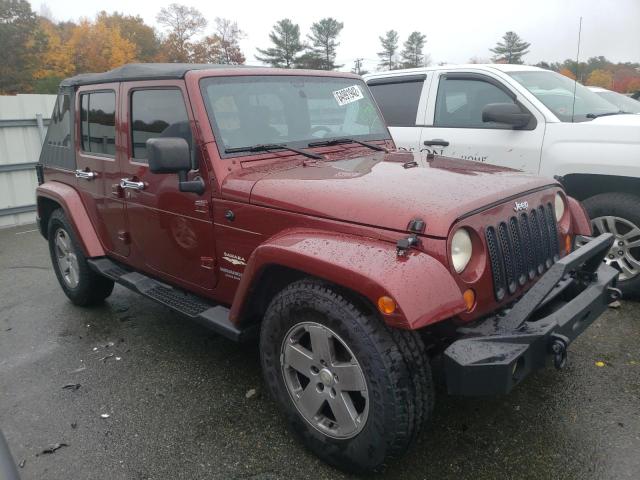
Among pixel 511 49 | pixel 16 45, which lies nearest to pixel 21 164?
pixel 511 49

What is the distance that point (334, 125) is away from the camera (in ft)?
12.0

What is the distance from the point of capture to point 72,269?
4738 millimetres

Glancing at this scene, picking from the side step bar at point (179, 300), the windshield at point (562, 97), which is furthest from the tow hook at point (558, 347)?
the windshield at point (562, 97)

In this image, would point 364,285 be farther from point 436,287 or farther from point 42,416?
point 42,416

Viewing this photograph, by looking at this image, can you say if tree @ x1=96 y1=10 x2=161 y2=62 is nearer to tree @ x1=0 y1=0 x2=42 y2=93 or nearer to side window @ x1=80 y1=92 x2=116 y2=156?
tree @ x1=0 y1=0 x2=42 y2=93

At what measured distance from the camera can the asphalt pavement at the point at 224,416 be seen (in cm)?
261

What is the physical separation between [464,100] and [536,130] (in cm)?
85

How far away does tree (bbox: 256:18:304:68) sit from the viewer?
66062 millimetres

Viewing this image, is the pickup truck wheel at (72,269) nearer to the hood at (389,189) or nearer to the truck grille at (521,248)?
the hood at (389,189)

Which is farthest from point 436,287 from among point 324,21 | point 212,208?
point 324,21

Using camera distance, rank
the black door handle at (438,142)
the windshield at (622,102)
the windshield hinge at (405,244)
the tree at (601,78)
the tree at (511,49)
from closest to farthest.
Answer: the windshield hinge at (405,244), the black door handle at (438,142), the windshield at (622,102), the tree at (601,78), the tree at (511,49)

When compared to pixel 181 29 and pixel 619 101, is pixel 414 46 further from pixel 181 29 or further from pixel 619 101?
pixel 619 101

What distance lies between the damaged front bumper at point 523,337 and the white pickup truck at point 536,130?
6.39ft

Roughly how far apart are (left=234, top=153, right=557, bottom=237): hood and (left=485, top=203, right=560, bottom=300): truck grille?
0.45ft
